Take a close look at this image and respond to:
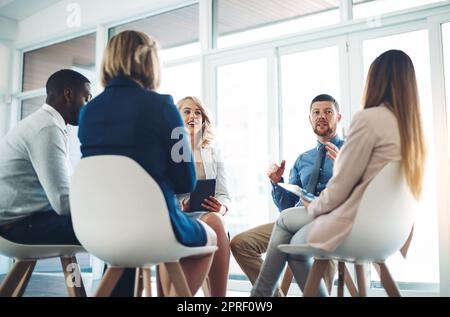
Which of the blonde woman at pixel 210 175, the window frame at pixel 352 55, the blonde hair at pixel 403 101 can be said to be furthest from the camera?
the window frame at pixel 352 55

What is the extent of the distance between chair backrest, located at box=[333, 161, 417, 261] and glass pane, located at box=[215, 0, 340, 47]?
238 centimetres

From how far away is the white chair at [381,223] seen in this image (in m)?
1.45

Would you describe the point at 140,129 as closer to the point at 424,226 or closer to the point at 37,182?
the point at 37,182

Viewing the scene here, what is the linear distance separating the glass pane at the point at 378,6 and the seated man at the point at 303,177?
111 cm

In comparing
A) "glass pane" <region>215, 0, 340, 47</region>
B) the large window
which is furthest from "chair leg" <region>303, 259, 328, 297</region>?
"glass pane" <region>215, 0, 340, 47</region>

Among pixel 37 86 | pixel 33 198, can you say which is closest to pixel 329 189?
pixel 33 198

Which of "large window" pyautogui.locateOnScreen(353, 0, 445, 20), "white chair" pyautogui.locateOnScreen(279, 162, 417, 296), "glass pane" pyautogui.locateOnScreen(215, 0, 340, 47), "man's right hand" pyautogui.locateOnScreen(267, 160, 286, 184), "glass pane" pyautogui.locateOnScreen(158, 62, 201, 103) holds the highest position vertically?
"glass pane" pyautogui.locateOnScreen(215, 0, 340, 47)

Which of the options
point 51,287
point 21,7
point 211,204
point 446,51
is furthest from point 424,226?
point 21,7

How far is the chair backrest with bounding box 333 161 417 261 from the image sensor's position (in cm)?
145

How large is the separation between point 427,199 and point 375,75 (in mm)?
1749

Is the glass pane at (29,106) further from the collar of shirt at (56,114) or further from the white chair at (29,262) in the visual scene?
the white chair at (29,262)

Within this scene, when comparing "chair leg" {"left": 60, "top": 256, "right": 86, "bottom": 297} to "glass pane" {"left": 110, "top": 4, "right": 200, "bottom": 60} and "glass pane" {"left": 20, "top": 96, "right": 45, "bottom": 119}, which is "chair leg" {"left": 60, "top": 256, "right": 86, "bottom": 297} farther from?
"glass pane" {"left": 20, "top": 96, "right": 45, "bottom": 119}

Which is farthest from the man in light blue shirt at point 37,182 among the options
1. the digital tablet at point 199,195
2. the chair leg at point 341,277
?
Answer: the chair leg at point 341,277

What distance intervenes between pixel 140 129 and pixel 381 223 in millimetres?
814
